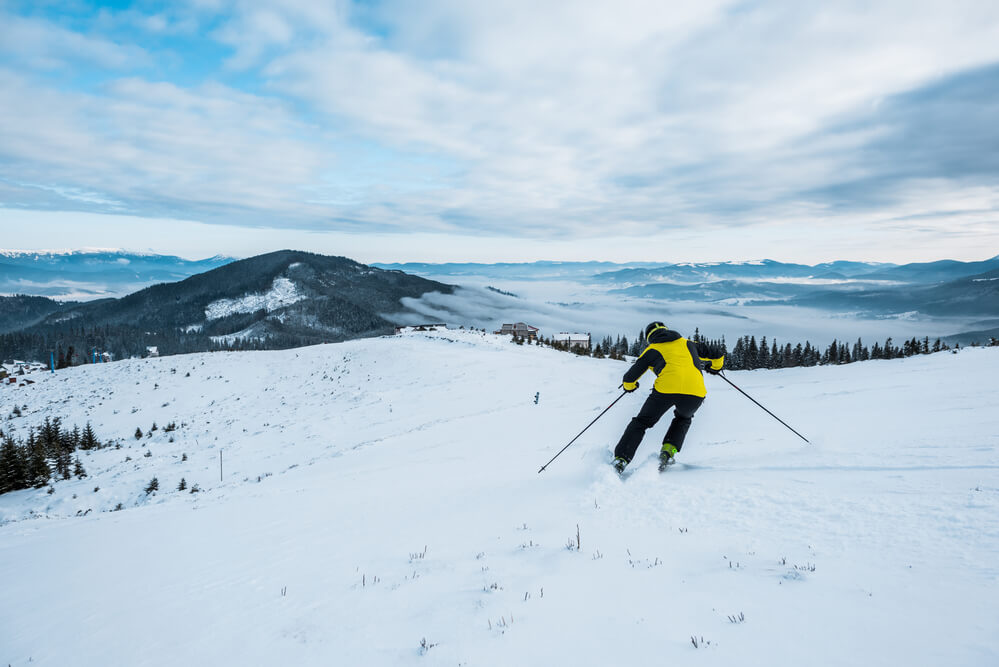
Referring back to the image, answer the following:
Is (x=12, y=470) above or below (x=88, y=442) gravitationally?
above

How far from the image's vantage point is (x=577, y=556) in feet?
14.9

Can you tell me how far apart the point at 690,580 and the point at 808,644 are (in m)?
1.12

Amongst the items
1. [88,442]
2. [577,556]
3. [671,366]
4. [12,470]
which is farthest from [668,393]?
[88,442]

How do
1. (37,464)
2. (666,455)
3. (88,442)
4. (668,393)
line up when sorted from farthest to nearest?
1. (88,442)
2. (37,464)
3. (668,393)
4. (666,455)

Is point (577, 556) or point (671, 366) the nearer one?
point (577, 556)

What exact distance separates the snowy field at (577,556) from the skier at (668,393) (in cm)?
41

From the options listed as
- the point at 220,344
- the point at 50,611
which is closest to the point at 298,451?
the point at 50,611

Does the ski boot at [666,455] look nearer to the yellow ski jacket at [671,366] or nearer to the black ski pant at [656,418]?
the black ski pant at [656,418]

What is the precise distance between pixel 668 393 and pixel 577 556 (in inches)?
148

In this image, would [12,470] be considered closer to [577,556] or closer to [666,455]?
[577,556]

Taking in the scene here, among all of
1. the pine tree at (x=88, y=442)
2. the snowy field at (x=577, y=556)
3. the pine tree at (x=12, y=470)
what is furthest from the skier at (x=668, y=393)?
the pine tree at (x=88, y=442)

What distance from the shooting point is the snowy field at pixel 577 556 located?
307 cm

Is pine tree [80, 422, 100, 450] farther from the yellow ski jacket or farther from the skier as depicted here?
the yellow ski jacket

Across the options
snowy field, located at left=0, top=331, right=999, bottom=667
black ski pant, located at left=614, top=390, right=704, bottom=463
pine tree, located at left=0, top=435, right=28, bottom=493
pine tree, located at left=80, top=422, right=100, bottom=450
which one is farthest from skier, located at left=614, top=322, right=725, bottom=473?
pine tree, located at left=80, top=422, right=100, bottom=450
